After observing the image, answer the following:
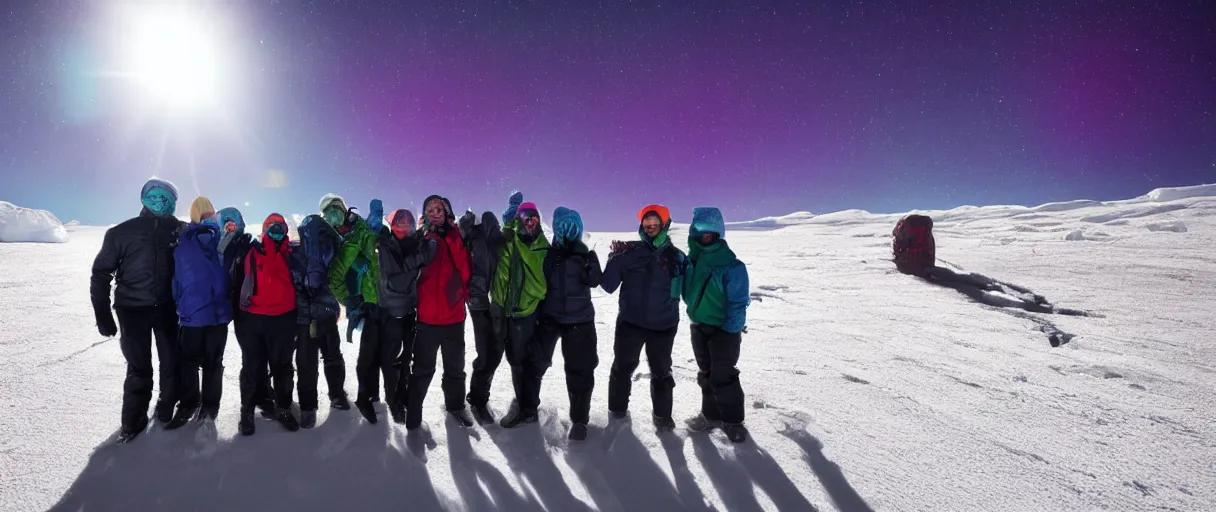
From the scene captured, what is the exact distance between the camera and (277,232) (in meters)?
4.22

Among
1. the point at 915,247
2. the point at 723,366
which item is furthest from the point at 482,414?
the point at 915,247

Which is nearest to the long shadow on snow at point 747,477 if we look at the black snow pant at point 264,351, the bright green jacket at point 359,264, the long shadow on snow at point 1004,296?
the bright green jacket at point 359,264

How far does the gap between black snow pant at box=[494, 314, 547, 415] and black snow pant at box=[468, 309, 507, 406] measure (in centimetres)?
17

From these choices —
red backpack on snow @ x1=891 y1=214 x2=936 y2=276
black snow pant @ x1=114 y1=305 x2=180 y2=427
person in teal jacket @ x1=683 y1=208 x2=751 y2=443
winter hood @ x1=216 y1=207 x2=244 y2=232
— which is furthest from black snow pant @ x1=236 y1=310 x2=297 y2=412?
red backpack on snow @ x1=891 y1=214 x2=936 y2=276

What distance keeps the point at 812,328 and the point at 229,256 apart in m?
8.51

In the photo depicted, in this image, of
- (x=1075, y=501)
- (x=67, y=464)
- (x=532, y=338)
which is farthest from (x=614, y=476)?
(x=67, y=464)

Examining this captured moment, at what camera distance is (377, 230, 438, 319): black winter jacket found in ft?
13.3

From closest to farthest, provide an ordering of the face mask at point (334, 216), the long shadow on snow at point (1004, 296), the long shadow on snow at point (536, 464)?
the long shadow on snow at point (536, 464) → the face mask at point (334, 216) → the long shadow on snow at point (1004, 296)

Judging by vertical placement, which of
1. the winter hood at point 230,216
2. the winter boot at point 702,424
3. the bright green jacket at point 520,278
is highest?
the winter hood at point 230,216

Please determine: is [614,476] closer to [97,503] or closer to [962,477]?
[962,477]

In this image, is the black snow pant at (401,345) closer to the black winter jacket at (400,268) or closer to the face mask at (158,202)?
the black winter jacket at (400,268)

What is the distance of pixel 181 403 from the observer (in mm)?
4242

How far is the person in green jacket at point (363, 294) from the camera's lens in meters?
4.37

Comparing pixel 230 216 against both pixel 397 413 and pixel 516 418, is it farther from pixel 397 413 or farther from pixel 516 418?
pixel 516 418
